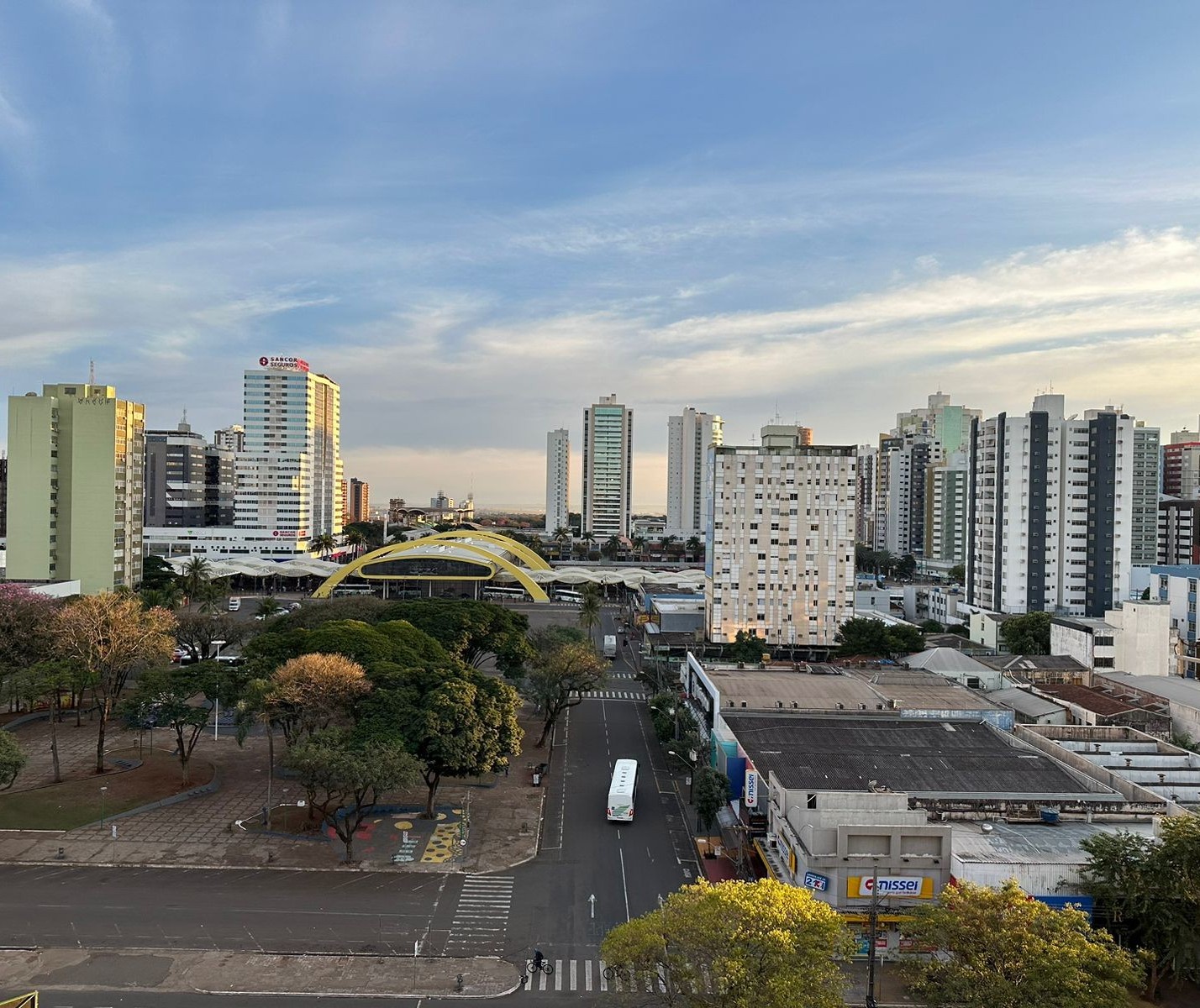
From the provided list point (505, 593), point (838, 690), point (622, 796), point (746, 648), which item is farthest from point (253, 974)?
point (505, 593)

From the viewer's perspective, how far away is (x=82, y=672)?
4869cm

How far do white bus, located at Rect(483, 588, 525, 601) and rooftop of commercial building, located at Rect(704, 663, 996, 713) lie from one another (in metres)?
61.8

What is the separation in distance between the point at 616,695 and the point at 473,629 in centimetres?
1456

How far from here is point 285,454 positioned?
519ft

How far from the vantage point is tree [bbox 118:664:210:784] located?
41.9 meters

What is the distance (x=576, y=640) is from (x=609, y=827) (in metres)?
24.9

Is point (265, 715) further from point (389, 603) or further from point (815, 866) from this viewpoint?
point (389, 603)

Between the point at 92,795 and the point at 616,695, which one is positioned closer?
the point at 92,795

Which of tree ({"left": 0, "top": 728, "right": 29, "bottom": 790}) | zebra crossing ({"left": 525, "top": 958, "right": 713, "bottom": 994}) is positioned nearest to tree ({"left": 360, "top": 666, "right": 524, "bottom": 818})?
zebra crossing ({"left": 525, "top": 958, "right": 713, "bottom": 994})

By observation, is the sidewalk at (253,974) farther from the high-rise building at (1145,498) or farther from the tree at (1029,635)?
the high-rise building at (1145,498)

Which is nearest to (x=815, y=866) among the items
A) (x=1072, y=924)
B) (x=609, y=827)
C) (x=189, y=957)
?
(x=1072, y=924)

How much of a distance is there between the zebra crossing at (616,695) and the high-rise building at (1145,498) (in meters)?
103

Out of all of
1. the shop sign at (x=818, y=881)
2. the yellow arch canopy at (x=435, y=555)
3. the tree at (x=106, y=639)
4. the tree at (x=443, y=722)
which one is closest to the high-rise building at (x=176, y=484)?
the yellow arch canopy at (x=435, y=555)

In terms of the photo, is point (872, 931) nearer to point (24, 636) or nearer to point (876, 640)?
point (24, 636)
